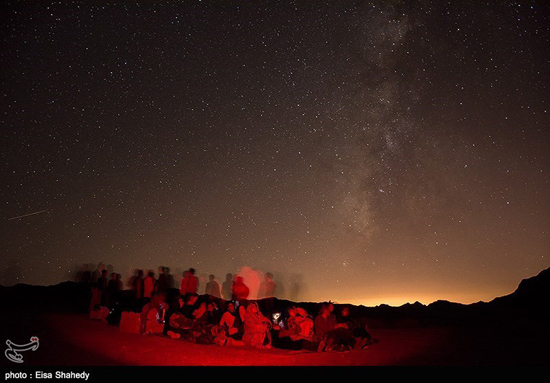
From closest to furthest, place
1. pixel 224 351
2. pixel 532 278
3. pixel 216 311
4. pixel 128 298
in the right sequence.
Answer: pixel 224 351 → pixel 216 311 → pixel 128 298 → pixel 532 278

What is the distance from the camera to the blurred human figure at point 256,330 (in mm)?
12812

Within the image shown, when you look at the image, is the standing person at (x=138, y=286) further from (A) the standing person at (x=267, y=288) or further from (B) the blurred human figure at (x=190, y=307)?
(A) the standing person at (x=267, y=288)

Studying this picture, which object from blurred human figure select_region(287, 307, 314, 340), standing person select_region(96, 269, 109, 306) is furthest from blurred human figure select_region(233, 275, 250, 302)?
standing person select_region(96, 269, 109, 306)

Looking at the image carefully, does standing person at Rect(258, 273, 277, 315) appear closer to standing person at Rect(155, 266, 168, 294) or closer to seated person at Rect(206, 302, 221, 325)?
standing person at Rect(155, 266, 168, 294)

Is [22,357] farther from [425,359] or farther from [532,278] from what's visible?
[532,278]

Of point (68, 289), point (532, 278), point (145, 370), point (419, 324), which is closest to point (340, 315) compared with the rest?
point (145, 370)

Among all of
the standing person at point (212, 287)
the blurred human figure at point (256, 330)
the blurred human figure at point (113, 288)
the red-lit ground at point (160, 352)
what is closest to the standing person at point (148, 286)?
the blurred human figure at point (113, 288)

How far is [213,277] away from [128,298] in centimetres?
355

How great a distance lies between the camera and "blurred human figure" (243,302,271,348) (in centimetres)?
1281

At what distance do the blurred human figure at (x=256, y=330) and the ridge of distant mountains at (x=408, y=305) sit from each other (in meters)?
3.48

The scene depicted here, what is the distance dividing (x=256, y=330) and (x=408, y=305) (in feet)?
70.6

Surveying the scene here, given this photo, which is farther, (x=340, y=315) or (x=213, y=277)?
(x=213, y=277)

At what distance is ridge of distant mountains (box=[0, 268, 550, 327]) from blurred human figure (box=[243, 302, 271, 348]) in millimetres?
3478

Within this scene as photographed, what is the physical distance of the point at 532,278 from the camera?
3191 cm
